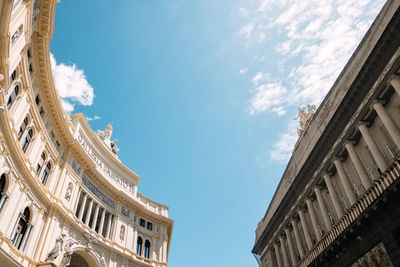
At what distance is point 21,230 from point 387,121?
24.7 metres

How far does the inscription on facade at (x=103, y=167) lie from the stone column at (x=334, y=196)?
78.2 ft

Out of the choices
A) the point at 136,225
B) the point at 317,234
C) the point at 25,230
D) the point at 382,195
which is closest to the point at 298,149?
the point at 317,234

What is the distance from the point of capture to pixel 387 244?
13.6 m

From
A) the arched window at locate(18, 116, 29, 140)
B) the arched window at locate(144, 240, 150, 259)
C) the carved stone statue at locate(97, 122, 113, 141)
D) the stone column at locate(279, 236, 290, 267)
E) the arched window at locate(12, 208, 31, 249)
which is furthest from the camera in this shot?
the carved stone statue at locate(97, 122, 113, 141)

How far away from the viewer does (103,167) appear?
34.3m

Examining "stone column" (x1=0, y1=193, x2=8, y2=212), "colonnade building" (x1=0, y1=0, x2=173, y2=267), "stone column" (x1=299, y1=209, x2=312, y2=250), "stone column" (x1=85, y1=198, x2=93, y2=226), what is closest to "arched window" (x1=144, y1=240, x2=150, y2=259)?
"colonnade building" (x1=0, y1=0, x2=173, y2=267)

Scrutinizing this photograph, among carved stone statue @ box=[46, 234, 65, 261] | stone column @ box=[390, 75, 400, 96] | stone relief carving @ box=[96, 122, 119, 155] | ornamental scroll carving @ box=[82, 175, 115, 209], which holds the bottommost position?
carved stone statue @ box=[46, 234, 65, 261]

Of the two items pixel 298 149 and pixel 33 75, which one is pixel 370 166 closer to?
pixel 298 149

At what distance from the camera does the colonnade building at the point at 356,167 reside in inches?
552

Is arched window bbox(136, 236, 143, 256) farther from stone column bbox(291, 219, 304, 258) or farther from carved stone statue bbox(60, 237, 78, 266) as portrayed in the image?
stone column bbox(291, 219, 304, 258)

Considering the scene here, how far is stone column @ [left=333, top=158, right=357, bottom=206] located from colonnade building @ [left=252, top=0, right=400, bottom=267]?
6 cm

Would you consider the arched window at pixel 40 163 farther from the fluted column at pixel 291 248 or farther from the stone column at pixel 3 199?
the fluted column at pixel 291 248

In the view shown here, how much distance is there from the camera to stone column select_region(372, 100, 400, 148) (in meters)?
14.8

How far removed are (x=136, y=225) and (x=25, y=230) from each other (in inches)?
578
